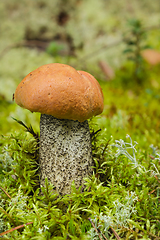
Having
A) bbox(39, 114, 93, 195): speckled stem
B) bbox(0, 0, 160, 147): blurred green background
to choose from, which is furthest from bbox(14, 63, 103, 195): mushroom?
bbox(0, 0, 160, 147): blurred green background

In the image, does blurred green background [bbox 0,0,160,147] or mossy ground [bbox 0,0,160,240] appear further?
blurred green background [bbox 0,0,160,147]

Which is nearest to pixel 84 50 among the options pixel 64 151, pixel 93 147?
pixel 93 147

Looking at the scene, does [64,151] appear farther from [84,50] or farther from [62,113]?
[84,50]

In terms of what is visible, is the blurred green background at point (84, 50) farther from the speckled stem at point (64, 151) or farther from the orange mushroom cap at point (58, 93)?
the orange mushroom cap at point (58, 93)

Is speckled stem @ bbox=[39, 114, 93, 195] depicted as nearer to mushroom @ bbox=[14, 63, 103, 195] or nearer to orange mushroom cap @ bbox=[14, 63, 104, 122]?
mushroom @ bbox=[14, 63, 103, 195]

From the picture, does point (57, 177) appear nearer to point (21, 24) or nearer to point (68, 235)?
point (68, 235)

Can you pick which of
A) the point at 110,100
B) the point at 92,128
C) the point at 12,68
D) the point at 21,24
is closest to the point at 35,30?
the point at 21,24
